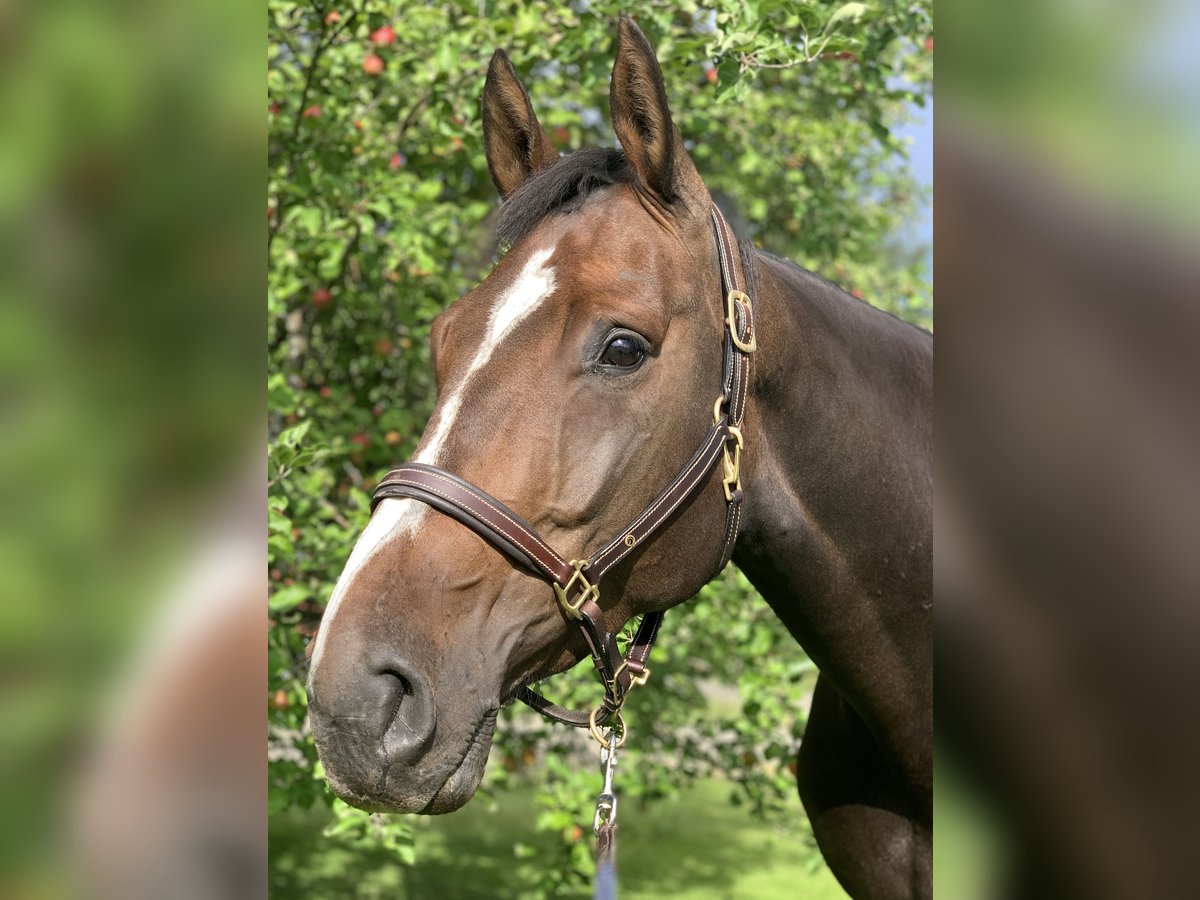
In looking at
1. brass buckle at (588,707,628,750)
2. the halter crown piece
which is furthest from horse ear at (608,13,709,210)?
brass buckle at (588,707,628,750)

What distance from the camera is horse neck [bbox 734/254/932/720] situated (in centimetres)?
216

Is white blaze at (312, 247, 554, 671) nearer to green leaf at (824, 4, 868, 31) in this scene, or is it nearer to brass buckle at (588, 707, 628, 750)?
brass buckle at (588, 707, 628, 750)

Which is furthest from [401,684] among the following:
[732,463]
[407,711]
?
[732,463]

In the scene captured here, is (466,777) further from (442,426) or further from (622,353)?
(622,353)

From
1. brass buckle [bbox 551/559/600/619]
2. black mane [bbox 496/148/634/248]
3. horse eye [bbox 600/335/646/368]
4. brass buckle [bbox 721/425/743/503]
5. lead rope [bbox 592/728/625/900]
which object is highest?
black mane [bbox 496/148/634/248]

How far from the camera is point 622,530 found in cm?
190

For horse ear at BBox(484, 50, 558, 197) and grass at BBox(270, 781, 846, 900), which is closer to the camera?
horse ear at BBox(484, 50, 558, 197)

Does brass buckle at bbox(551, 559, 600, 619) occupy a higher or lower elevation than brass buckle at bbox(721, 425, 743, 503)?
lower

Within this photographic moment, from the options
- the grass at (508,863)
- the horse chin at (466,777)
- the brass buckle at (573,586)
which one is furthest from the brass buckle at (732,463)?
the grass at (508,863)

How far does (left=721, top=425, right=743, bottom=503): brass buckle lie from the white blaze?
446 mm

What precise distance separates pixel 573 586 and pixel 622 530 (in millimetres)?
139

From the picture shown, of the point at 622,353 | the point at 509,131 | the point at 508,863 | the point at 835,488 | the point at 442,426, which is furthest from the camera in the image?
the point at 508,863

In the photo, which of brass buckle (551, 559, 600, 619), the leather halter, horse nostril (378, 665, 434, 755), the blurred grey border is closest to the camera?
the blurred grey border

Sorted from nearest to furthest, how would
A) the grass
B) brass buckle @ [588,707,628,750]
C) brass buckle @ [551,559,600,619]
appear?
brass buckle @ [551,559,600,619], brass buckle @ [588,707,628,750], the grass
